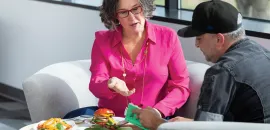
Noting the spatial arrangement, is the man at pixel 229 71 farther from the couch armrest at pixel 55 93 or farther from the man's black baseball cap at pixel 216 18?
the couch armrest at pixel 55 93

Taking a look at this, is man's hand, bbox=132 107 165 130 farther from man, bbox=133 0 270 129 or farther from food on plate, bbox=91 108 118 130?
man, bbox=133 0 270 129

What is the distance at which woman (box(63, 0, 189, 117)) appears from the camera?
2.67 m

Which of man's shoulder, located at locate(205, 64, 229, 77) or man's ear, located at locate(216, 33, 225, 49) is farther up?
man's ear, located at locate(216, 33, 225, 49)

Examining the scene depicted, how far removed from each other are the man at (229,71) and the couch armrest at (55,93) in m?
1.09

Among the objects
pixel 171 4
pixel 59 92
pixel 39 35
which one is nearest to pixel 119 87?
pixel 59 92

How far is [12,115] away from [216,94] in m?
3.02

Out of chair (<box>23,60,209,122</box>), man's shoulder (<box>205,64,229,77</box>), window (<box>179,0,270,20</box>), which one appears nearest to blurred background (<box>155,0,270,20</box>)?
window (<box>179,0,270,20</box>)

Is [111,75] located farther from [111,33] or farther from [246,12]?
[246,12]

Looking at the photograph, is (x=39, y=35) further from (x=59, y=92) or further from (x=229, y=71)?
(x=229, y=71)

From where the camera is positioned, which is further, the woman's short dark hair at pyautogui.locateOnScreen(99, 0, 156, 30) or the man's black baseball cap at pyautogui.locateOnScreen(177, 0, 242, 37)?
the woman's short dark hair at pyautogui.locateOnScreen(99, 0, 156, 30)

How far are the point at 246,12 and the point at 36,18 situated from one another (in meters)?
1.91

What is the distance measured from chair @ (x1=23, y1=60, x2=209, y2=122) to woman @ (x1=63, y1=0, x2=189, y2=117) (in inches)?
3.8

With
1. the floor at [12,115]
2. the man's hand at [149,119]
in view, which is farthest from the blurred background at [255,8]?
the floor at [12,115]

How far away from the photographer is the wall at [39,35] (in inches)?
160
